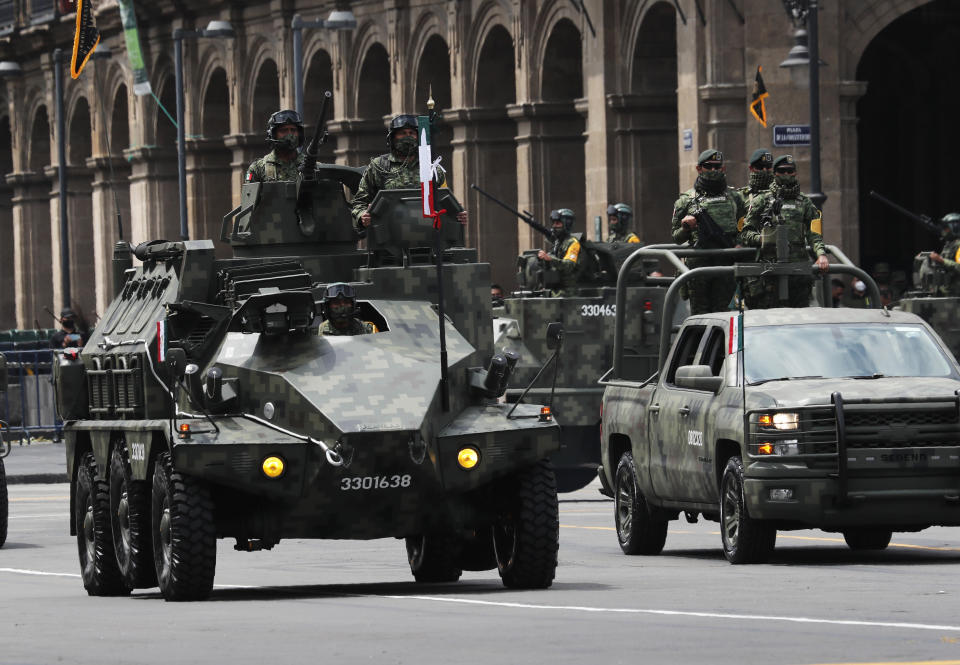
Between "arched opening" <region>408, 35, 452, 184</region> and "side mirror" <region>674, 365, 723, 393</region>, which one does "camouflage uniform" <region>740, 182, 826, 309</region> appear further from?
"arched opening" <region>408, 35, 452, 184</region>

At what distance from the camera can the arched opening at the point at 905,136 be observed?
4831cm

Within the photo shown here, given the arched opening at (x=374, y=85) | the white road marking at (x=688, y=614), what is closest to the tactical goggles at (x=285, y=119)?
the white road marking at (x=688, y=614)

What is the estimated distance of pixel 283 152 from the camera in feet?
58.5

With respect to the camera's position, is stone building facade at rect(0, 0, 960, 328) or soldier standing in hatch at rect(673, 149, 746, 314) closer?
soldier standing in hatch at rect(673, 149, 746, 314)

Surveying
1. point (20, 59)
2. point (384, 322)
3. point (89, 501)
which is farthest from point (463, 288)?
point (20, 59)

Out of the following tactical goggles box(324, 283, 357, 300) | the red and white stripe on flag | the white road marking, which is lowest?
the white road marking

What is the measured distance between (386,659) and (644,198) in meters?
31.2

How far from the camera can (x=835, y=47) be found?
37.4 metres

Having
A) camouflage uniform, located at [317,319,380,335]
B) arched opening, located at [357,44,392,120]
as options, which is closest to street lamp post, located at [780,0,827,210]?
camouflage uniform, located at [317,319,380,335]

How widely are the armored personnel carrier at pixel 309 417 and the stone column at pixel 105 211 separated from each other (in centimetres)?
5019

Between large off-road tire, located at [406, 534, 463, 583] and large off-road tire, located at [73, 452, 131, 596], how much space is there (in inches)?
70.6

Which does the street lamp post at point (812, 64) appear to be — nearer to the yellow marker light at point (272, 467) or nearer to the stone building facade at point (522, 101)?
the stone building facade at point (522, 101)

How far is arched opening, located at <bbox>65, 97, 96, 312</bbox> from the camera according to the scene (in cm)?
7162

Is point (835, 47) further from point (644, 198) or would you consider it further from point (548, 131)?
point (548, 131)
